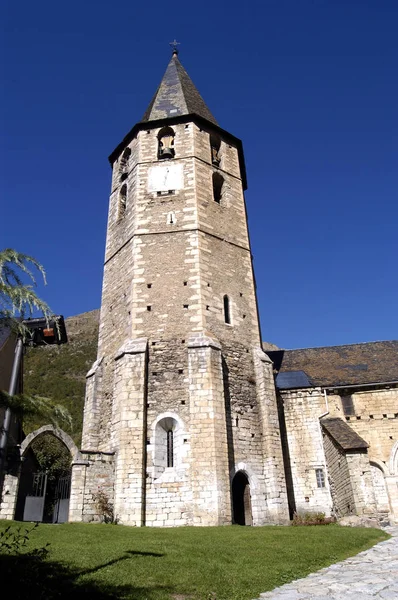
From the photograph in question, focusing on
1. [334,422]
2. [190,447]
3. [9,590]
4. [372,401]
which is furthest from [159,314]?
[9,590]

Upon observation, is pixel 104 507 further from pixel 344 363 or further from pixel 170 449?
pixel 344 363

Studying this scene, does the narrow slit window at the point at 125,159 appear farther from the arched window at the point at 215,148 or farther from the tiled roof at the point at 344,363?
the tiled roof at the point at 344,363

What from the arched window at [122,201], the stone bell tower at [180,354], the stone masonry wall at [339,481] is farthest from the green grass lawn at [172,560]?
the arched window at [122,201]

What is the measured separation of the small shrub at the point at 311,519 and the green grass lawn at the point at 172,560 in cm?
263

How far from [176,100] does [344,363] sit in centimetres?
1477

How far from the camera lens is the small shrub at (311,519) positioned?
579 inches

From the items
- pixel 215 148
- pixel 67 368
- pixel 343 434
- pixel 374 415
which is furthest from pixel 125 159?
pixel 67 368

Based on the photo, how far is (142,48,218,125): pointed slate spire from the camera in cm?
2194

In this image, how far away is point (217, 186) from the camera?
2114 cm

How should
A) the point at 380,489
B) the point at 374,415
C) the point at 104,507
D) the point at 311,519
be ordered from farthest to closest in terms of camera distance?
1. the point at 374,415
2. the point at 380,489
3. the point at 311,519
4. the point at 104,507

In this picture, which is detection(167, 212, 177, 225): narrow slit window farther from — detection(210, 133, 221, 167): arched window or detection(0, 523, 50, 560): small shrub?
detection(0, 523, 50, 560): small shrub

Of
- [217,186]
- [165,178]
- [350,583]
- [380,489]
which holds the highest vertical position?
[217,186]

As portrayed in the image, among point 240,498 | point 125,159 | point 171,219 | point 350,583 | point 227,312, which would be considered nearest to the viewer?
point 350,583

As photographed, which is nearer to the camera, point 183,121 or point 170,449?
point 170,449
